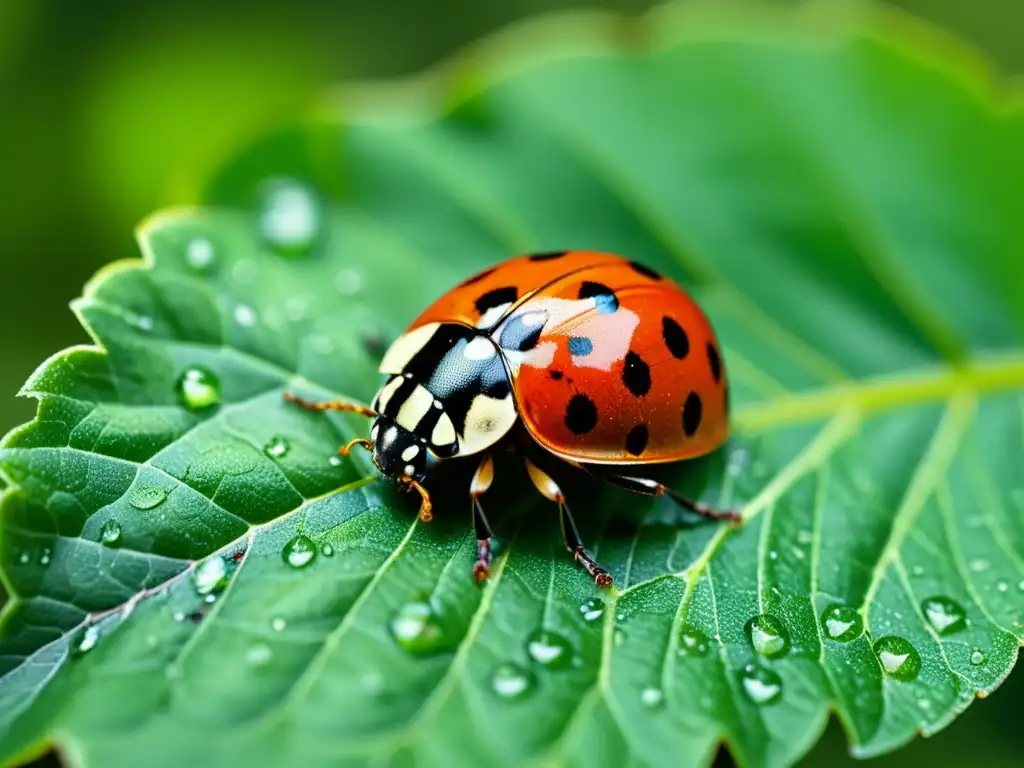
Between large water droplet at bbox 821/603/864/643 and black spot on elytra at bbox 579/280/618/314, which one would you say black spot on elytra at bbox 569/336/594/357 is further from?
large water droplet at bbox 821/603/864/643

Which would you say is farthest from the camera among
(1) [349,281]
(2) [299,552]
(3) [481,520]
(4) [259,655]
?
(1) [349,281]

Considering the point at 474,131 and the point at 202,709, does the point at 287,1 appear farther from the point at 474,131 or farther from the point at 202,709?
the point at 202,709

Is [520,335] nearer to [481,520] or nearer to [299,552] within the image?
[481,520]

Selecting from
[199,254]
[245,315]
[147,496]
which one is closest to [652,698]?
[147,496]

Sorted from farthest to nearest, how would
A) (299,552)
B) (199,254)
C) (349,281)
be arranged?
(349,281) → (199,254) → (299,552)

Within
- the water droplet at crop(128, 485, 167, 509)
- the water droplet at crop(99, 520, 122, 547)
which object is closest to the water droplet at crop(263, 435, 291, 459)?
the water droplet at crop(128, 485, 167, 509)

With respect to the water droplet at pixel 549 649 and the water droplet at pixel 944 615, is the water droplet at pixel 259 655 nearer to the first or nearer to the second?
the water droplet at pixel 549 649

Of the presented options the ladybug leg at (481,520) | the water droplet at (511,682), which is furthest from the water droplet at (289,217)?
the water droplet at (511,682)
